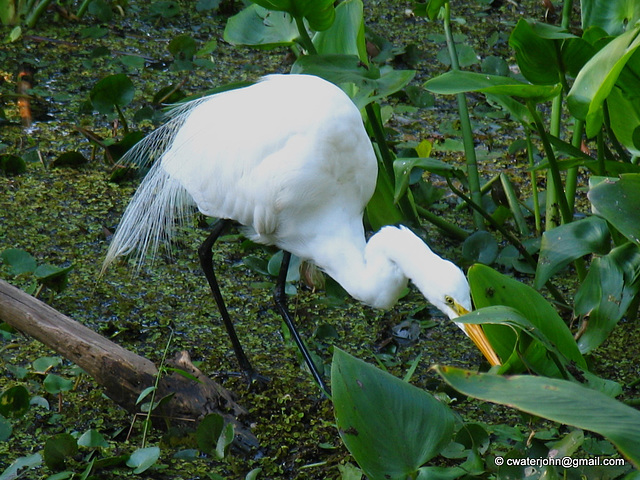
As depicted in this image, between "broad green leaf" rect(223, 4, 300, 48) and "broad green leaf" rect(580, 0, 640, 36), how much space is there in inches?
35.9

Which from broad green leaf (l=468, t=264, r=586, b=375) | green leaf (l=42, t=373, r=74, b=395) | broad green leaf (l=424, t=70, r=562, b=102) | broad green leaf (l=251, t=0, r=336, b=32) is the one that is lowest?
green leaf (l=42, t=373, r=74, b=395)

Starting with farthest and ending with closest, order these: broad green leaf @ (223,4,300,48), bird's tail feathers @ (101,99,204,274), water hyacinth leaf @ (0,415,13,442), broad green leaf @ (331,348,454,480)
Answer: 1. bird's tail feathers @ (101,99,204,274)
2. broad green leaf @ (223,4,300,48)
3. water hyacinth leaf @ (0,415,13,442)
4. broad green leaf @ (331,348,454,480)

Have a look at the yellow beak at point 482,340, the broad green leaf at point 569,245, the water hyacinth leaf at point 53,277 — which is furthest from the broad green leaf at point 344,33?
the water hyacinth leaf at point 53,277

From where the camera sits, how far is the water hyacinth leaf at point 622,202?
79.2 inches

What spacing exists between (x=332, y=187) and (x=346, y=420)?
1091mm

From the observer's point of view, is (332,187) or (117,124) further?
(117,124)

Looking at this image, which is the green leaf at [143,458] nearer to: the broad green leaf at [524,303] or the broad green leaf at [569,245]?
the broad green leaf at [524,303]

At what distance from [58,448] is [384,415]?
35.5 inches

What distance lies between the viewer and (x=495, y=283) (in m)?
1.84

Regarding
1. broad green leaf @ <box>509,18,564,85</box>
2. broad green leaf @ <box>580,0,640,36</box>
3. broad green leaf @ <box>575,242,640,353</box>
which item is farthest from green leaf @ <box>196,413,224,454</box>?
broad green leaf @ <box>580,0,640,36</box>

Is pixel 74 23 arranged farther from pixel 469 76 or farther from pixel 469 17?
pixel 469 76

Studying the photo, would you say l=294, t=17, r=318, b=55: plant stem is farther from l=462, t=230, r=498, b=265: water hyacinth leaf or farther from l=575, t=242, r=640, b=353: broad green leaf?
l=575, t=242, r=640, b=353: broad green leaf

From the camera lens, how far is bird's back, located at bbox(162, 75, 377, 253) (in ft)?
8.57

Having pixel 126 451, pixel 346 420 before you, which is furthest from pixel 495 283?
pixel 126 451
